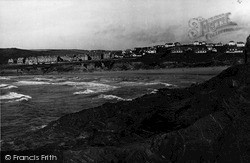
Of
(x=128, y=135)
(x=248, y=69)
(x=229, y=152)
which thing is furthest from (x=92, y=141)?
(x=248, y=69)

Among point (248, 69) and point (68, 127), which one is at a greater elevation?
point (248, 69)

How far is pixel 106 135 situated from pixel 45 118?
14644 mm

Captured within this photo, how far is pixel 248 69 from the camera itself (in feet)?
39.6

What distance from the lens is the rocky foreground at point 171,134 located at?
8602 mm

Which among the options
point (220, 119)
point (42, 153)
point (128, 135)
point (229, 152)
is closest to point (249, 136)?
point (229, 152)

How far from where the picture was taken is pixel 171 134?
366 inches

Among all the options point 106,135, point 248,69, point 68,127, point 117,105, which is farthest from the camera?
point 117,105

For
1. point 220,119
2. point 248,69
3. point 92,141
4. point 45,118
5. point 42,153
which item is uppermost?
point 248,69

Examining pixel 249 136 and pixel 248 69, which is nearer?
pixel 249 136

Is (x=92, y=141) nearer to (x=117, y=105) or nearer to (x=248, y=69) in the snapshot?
(x=117, y=105)

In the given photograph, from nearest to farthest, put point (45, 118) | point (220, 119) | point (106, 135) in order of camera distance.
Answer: point (220, 119), point (106, 135), point (45, 118)

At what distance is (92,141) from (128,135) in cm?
173

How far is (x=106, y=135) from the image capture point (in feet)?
42.9

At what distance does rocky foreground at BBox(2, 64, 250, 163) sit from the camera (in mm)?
8602
